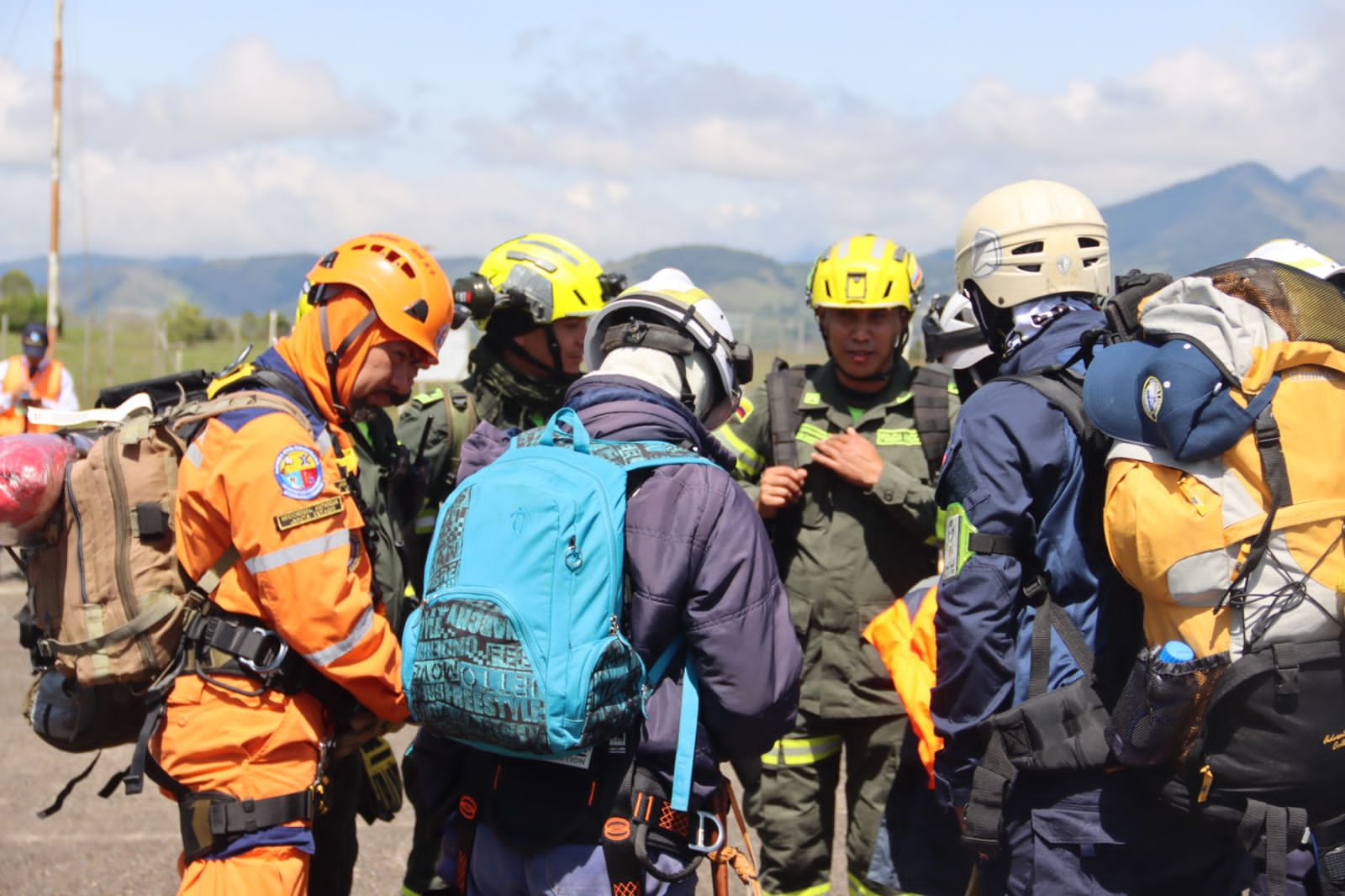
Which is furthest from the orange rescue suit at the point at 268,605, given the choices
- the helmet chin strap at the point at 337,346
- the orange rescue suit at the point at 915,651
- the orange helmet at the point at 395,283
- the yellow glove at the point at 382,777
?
the orange rescue suit at the point at 915,651

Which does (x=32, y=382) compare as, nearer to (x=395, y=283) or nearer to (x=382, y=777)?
(x=382, y=777)

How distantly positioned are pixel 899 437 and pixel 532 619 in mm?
2476

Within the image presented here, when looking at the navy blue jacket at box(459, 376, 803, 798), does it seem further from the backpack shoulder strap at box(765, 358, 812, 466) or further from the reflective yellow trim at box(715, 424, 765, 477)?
the reflective yellow trim at box(715, 424, 765, 477)

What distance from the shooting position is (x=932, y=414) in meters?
4.50

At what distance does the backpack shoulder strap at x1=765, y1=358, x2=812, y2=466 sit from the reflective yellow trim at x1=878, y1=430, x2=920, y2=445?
315mm

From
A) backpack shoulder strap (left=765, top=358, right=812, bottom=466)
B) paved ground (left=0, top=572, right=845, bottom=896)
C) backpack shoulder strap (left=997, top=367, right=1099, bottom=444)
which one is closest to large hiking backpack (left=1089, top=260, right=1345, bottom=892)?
backpack shoulder strap (left=997, top=367, right=1099, bottom=444)

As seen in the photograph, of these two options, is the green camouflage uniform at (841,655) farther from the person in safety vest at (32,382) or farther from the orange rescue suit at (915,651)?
the person in safety vest at (32,382)

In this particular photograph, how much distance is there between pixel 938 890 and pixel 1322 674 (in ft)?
6.08

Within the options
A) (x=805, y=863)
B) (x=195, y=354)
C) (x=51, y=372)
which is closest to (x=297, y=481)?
(x=805, y=863)

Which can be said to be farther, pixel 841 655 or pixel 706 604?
pixel 841 655

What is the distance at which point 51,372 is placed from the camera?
12.7 meters

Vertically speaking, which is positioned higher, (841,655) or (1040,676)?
(1040,676)

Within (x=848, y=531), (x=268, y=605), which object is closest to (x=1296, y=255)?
(x=848, y=531)

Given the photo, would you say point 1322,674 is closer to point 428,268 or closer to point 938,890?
point 938,890
